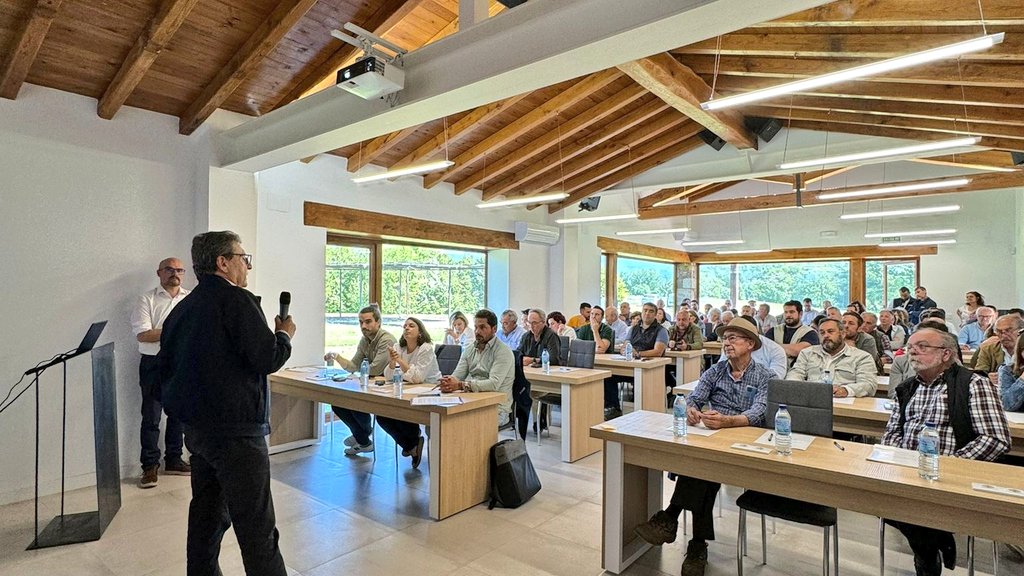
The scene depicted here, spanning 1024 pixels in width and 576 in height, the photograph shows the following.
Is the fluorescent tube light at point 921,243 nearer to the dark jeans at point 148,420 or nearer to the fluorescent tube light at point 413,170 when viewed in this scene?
the fluorescent tube light at point 413,170

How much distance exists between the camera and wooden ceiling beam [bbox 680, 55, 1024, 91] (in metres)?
4.26

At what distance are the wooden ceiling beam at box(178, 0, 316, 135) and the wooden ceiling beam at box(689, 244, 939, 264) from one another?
1215cm

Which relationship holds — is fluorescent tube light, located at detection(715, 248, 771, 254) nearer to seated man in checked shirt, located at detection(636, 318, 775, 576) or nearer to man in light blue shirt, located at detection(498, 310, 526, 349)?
man in light blue shirt, located at detection(498, 310, 526, 349)

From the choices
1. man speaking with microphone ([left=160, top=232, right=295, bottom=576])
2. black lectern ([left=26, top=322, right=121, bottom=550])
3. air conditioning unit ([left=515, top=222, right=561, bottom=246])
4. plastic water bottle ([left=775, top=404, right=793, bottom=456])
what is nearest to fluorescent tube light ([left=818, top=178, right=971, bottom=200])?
air conditioning unit ([left=515, top=222, right=561, bottom=246])

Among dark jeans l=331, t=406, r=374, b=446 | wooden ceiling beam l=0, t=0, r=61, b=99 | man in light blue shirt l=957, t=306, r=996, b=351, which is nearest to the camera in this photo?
wooden ceiling beam l=0, t=0, r=61, b=99

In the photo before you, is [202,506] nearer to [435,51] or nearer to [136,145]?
[435,51]

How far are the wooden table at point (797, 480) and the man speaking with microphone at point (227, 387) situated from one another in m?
1.58

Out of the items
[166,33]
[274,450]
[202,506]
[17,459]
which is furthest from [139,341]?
[202,506]

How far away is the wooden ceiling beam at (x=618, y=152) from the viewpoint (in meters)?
7.14

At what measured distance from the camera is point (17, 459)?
155 inches

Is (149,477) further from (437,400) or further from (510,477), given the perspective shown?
(510,477)

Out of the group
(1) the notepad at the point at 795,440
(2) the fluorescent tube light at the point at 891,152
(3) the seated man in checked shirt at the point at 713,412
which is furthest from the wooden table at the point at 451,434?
(2) the fluorescent tube light at the point at 891,152

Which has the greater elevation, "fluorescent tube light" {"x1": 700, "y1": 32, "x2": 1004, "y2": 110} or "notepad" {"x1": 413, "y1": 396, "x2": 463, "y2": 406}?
"fluorescent tube light" {"x1": 700, "y1": 32, "x2": 1004, "y2": 110}

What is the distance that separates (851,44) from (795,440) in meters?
3.29
